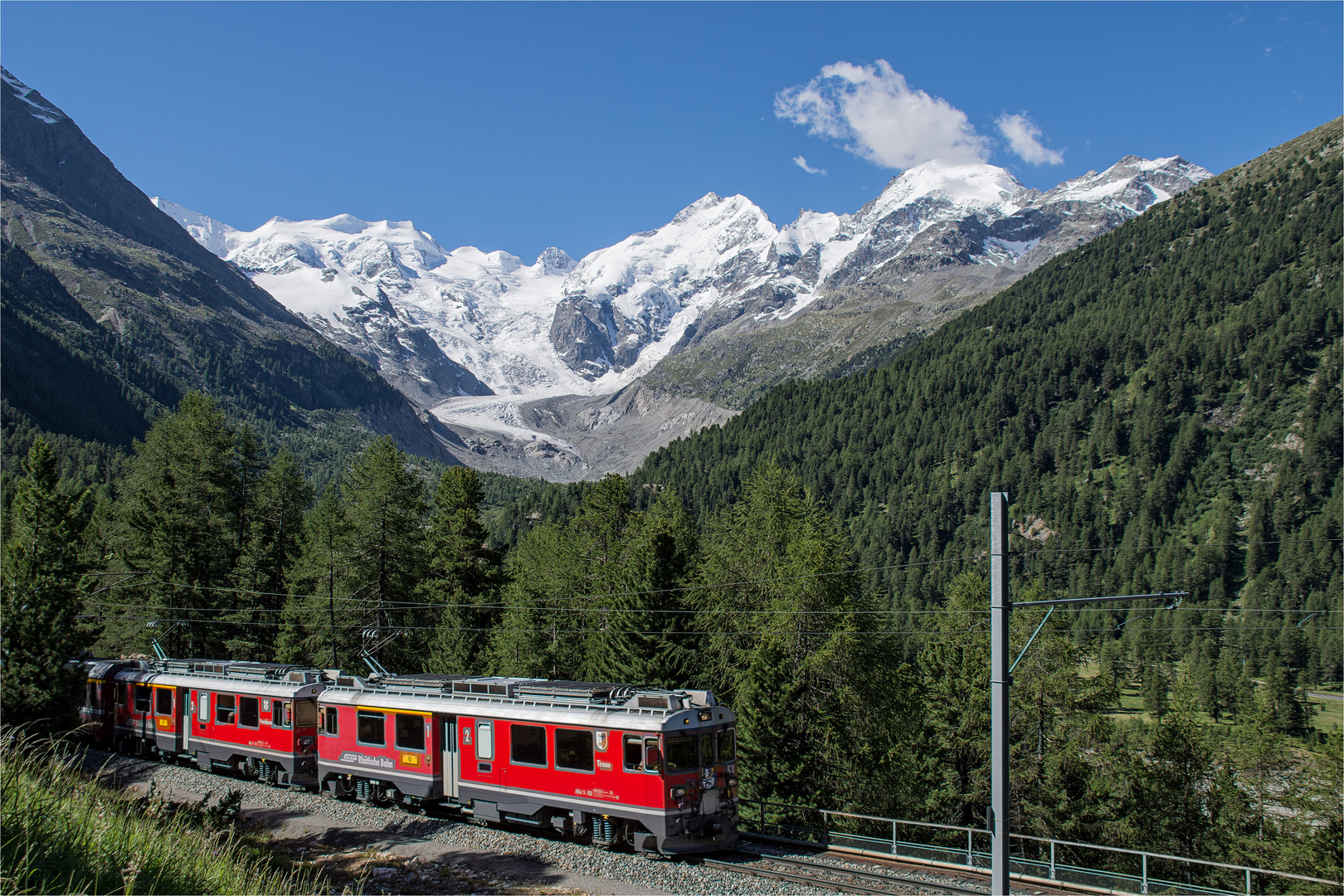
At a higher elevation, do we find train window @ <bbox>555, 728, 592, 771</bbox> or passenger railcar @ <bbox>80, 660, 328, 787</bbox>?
train window @ <bbox>555, 728, 592, 771</bbox>

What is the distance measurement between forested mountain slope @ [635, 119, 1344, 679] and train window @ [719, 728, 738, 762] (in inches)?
3219

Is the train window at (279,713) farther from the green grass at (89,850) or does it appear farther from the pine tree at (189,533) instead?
the green grass at (89,850)

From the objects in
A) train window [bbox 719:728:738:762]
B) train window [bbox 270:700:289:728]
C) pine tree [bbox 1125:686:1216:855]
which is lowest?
pine tree [bbox 1125:686:1216:855]

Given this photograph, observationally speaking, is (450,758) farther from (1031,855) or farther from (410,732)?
(1031,855)

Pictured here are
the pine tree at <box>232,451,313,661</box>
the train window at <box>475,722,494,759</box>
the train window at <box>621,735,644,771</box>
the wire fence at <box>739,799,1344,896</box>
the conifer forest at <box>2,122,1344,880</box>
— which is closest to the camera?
the wire fence at <box>739,799,1344,896</box>

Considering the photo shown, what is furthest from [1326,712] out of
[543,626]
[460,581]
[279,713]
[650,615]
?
[279,713]

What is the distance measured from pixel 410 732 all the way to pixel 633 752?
8028 millimetres

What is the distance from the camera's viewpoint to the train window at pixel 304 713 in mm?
26797

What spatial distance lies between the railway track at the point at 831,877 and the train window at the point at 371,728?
1095 cm

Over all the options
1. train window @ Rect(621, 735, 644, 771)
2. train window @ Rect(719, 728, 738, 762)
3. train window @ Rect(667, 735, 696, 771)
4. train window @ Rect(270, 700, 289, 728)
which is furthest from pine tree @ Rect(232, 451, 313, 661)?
train window @ Rect(667, 735, 696, 771)

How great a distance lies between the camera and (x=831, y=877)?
58.3 ft

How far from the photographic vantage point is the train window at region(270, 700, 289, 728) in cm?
2700

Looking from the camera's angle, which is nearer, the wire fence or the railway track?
the railway track

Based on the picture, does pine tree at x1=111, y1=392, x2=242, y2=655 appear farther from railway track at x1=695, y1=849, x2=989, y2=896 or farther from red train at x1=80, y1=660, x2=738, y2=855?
railway track at x1=695, y1=849, x2=989, y2=896
